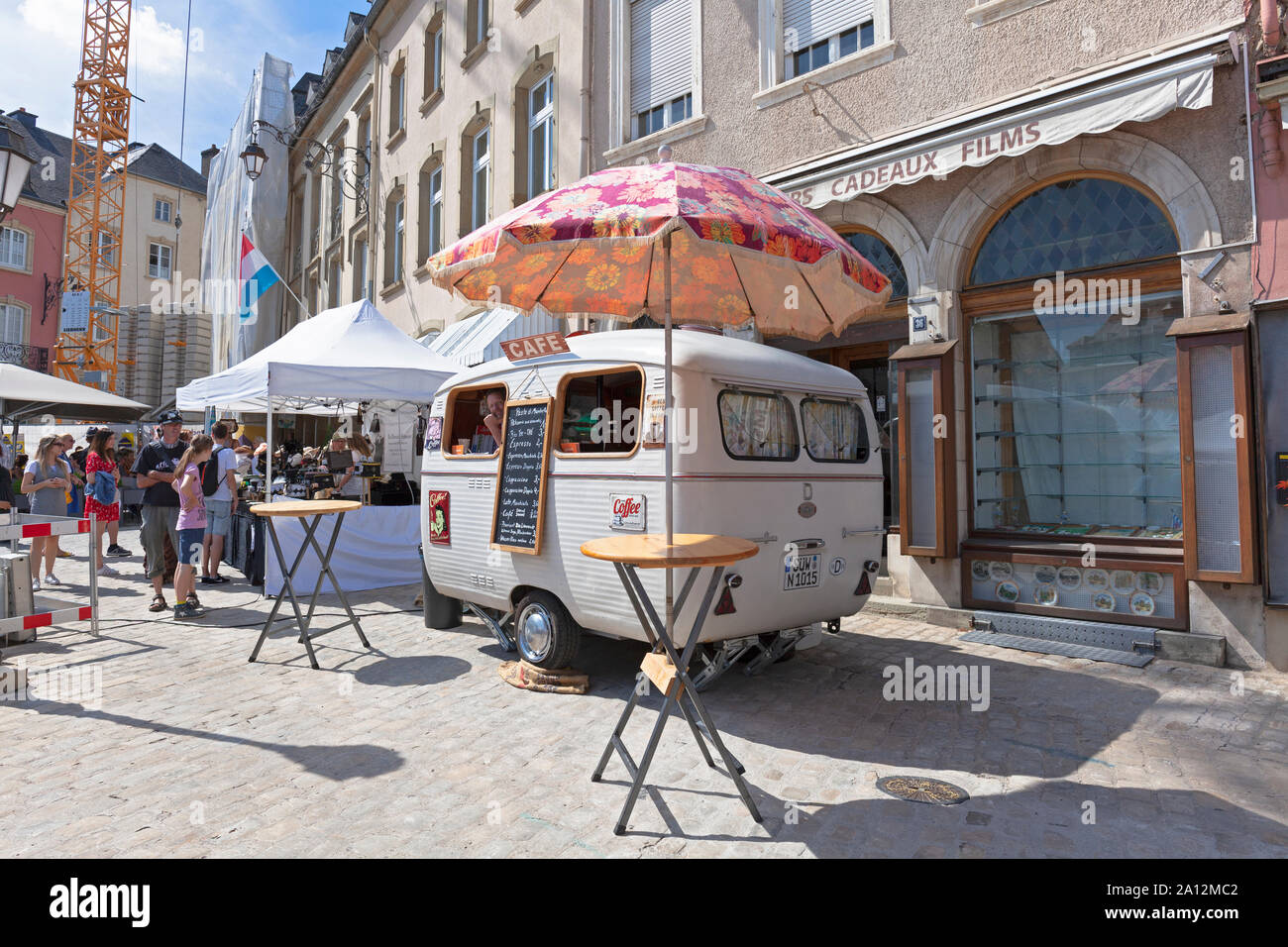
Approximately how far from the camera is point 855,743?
417 centimetres

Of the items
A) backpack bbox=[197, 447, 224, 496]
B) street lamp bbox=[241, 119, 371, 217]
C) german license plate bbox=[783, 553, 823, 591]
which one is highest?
street lamp bbox=[241, 119, 371, 217]

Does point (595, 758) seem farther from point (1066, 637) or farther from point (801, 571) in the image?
point (1066, 637)

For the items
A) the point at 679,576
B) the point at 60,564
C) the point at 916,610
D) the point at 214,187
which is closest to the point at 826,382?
the point at 679,576

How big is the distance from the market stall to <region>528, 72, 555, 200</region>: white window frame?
400cm

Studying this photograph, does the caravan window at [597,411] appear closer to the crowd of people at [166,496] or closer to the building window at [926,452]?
the building window at [926,452]

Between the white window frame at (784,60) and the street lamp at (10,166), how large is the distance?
7127 millimetres

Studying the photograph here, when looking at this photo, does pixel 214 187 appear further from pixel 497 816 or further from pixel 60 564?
pixel 497 816

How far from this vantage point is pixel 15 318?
33281 millimetres

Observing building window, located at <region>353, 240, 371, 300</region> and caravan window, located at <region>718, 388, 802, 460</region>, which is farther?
building window, located at <region>353, 240, 371, 300</region>

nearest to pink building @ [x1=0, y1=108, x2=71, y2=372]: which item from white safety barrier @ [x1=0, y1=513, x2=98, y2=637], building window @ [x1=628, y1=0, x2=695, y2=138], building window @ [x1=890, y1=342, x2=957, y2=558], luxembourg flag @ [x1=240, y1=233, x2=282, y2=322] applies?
luxembourg flag @ [x1=240, y1=233, x2=282, y2=322]

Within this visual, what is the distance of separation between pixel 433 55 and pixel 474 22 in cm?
210

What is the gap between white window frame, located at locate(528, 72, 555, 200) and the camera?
12.3 m

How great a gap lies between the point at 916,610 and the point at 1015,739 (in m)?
3.11

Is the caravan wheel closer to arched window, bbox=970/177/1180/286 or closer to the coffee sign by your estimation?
the coffee sign
